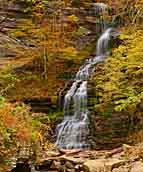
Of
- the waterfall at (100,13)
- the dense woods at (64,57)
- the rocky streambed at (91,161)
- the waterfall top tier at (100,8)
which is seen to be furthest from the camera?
the waterfall top tier at (100,8)

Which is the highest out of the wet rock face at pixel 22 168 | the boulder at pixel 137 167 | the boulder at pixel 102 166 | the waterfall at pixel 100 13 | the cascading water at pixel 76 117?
the waterfall at pixel 100 13

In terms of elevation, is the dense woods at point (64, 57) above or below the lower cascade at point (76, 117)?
above

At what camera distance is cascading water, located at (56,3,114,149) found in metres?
17.8

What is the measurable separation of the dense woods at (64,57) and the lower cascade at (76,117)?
321mm

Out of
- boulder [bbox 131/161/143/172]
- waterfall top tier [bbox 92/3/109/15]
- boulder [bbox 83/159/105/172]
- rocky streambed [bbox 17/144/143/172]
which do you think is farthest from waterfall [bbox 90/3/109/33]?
boulder [bbox 131/161/143/172]

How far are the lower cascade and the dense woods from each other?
1.05 feet

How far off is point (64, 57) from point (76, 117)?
16.4 feet

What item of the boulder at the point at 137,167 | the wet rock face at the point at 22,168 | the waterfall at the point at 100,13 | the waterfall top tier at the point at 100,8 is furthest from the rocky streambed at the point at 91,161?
the waterfall top tier at the point at 100,8

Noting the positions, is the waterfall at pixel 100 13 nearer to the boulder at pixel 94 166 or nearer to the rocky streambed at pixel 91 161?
the rocky streambed at pixel 91 161

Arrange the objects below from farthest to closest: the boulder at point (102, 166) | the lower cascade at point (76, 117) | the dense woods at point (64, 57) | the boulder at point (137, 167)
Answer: the lower cascade at point (76, 117), the dense woods at point (64, 57), the boulder at point (102, 166), the boulder at point (137, 167)

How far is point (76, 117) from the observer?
18.7 m

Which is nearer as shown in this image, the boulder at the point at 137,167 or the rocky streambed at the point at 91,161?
the boulder at the point at 137,167

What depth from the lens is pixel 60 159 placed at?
13.4 meters

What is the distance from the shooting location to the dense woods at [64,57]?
15.3 metres
